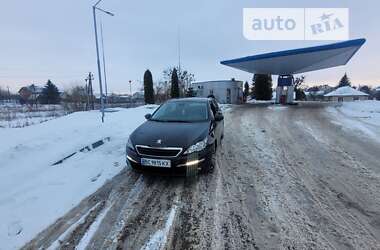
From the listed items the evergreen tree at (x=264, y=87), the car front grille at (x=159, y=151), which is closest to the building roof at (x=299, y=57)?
the evergreen tree at (x=264, y=87)

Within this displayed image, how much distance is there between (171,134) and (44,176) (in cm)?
264

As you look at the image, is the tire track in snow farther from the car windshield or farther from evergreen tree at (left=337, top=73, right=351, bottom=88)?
evergreen tree at (left=337, top=73, right=351, bottom=88)

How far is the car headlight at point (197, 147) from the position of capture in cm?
426

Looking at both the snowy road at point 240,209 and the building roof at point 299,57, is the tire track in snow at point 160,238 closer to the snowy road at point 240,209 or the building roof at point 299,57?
the snowy road at point 240,209

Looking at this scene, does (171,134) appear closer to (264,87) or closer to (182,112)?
(182,112)

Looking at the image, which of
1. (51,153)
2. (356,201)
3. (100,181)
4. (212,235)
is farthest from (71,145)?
(356,201)

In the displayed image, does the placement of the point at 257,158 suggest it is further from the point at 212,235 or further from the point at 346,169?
the point at 212,235

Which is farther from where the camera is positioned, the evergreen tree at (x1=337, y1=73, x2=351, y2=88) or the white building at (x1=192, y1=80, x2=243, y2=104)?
the evergreen tree at (x1=337, y1=73, x2=351, y2=88)

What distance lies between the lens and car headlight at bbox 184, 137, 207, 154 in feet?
14.0

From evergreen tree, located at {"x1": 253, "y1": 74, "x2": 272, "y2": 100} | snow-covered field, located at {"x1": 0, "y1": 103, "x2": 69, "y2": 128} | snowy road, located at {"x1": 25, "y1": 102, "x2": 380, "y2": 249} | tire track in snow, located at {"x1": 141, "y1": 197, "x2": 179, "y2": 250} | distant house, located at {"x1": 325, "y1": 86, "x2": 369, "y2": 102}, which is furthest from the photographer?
distant house, located at {"x1": 325, "y1": 86, "x2": 369, "y2": 102}

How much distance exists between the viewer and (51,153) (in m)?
5.72

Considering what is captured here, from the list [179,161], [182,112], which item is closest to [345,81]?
[182,112]

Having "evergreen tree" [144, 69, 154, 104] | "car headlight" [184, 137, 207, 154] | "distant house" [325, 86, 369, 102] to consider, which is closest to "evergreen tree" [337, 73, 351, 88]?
"distant house" [325, 86, 369, 102]

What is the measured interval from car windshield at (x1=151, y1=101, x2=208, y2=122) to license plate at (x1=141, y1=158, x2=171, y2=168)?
1.54m
